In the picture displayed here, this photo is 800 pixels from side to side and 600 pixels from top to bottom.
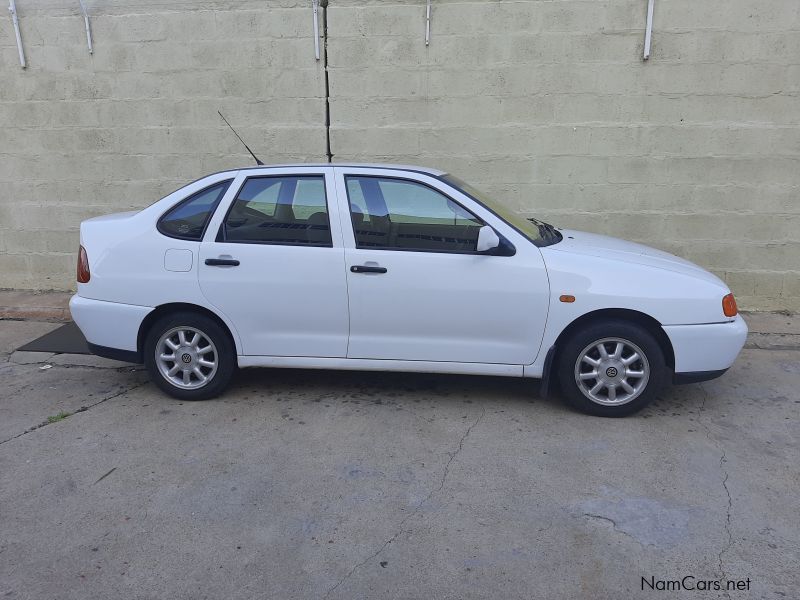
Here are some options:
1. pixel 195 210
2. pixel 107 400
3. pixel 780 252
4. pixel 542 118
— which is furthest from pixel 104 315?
pixel 780 252

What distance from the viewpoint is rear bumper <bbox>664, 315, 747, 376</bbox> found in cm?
432

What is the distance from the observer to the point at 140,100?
286 inches

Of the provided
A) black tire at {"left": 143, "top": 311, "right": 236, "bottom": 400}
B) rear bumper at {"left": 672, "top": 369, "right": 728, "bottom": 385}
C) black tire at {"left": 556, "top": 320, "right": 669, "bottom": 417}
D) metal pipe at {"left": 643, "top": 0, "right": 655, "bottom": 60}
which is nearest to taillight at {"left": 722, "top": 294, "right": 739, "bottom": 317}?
rear bumper at {"left": 672, "top": 369, "right": 728, "bottom": 385}

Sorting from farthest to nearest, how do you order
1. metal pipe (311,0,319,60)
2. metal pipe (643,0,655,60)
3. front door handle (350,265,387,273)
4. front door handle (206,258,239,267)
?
metal pipe (311,0,319,60), metal pipe (643,0,655,60), front door handle (206,258,239,267), front door handle (350,265,387,273)

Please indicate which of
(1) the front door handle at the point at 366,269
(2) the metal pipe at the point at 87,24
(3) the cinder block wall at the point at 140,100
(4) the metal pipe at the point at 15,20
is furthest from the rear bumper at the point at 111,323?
(4) the metal pipe at the point at 15,20

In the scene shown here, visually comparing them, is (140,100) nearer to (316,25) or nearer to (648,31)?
(316,25)

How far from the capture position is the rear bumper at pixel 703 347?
4324 millimetres

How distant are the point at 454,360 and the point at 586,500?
1381 mm

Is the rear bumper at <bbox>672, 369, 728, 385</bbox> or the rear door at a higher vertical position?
the rear door

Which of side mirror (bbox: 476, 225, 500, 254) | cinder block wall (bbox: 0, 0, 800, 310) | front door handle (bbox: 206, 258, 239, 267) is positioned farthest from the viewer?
cinder block wall (bbox: 0, 0, 800, 310)

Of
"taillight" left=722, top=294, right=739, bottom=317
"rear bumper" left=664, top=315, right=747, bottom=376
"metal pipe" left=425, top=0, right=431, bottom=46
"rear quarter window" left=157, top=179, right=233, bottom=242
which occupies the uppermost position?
"metal pipe" left=425, top=0, right=431, bottom=46

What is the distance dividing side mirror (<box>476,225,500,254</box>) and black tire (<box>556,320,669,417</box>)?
82cm

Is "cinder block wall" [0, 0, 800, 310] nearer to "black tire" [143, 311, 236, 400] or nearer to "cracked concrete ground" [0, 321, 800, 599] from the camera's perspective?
"cracked concrete ground" [0, 321, 800, 599]

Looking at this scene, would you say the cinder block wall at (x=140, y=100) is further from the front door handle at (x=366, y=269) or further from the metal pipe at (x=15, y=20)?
the front door handle at (x=366, y=269)
